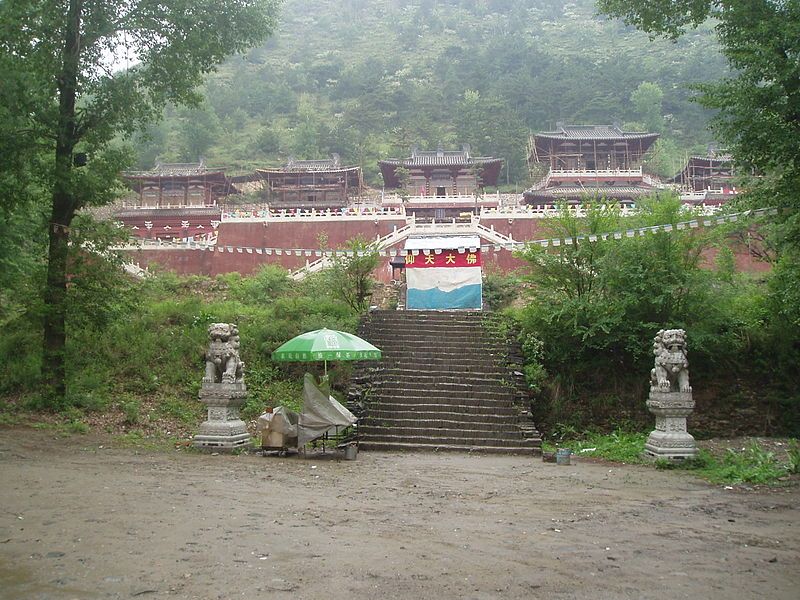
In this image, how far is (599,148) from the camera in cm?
4200

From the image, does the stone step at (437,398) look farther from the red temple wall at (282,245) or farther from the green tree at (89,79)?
the red temple wall at (282,245)

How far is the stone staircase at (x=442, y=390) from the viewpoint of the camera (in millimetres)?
10016

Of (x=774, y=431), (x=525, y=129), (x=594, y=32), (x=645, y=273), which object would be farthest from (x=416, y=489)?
(x=594, y=32)

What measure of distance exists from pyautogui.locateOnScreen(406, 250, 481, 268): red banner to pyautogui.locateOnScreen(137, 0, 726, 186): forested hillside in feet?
109

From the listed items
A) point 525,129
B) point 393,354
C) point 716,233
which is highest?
point 525,129

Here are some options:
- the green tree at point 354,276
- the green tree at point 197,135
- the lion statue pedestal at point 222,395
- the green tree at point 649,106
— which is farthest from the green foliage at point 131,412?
the green tree at point 649,106

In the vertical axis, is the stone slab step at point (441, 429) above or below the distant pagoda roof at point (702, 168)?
below

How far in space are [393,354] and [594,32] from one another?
81.6 metres

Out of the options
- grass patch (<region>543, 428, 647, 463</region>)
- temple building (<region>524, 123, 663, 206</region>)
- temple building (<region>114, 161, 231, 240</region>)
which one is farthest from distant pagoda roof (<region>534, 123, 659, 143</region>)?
grass patch (<region>543, 428, 647, 463</region>)

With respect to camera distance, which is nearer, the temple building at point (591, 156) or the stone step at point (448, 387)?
the stone step at point (448, 387)

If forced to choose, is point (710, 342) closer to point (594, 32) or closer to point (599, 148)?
point (599, 148)

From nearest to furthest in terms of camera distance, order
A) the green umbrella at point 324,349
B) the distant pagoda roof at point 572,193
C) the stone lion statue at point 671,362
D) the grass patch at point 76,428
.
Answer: the stone lion statue at point 671,362 → the green umbrella at point 324,349 → the grass patch at point 76,428 → the distant pagoda roof at point 572,193

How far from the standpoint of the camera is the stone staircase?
10016mm

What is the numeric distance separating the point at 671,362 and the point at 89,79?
31.4ft
